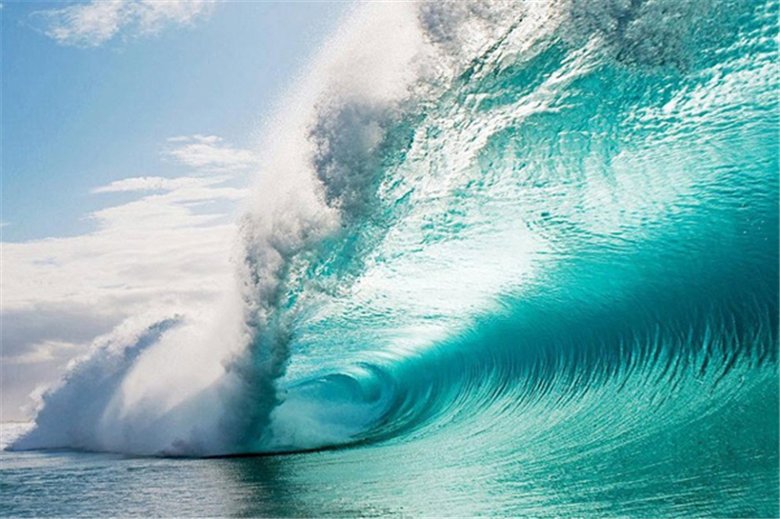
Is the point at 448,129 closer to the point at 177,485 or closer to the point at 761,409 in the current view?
the point at 761,409

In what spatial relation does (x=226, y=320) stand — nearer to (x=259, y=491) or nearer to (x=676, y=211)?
(x=259, y=491)

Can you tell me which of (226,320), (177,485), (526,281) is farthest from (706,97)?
(226,320)

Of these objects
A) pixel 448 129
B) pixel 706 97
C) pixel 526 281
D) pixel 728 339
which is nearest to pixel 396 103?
pixel 448 129

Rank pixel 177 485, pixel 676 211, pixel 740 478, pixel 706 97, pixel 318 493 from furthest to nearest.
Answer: pixel 676 211, pixel 177 485, pixel 706 97, pixel 318 493, pixel 740 478

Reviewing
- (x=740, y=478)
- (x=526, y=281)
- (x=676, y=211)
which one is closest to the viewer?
(x=740, y=478)

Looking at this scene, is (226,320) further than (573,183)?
Yes

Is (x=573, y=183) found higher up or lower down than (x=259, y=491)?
higher up

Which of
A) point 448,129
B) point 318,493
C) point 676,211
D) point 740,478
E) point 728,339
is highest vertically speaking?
point 448,129
